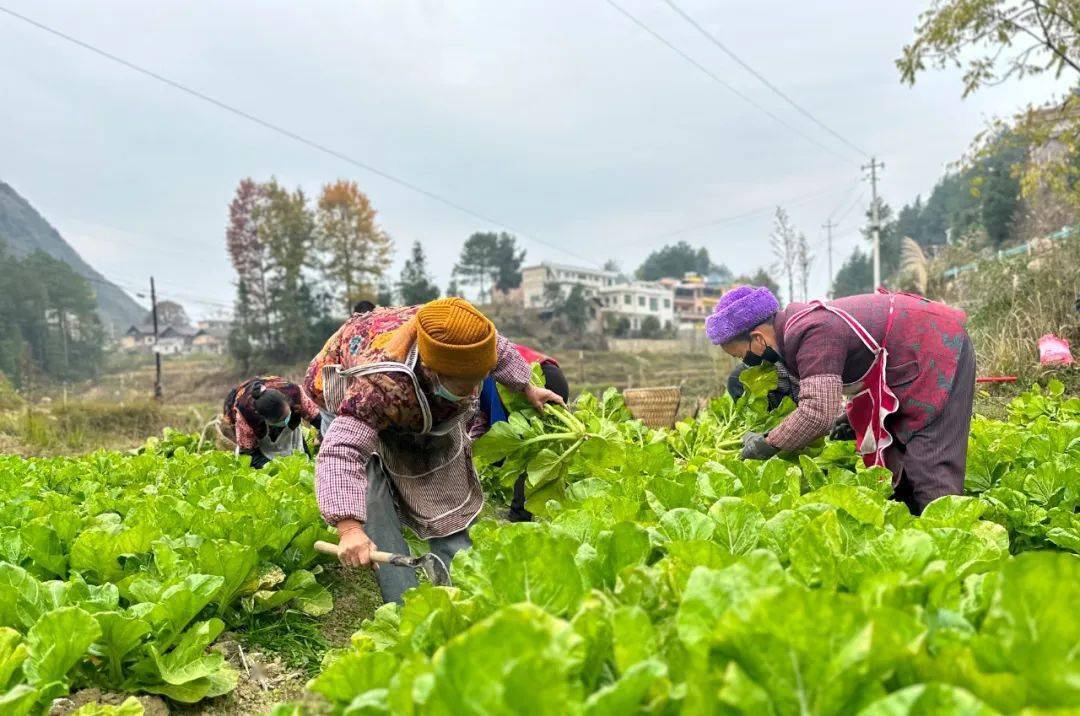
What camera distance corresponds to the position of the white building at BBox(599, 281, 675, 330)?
6894cm

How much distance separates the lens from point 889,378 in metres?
3.02

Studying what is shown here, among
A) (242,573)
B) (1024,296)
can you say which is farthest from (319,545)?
(1024,296)

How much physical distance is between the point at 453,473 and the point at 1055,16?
11.0m

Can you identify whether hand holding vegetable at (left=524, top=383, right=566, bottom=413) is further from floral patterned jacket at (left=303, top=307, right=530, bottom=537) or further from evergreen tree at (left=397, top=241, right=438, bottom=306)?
evergreen tree at (left=397, top=241, right=438, bottom=306)

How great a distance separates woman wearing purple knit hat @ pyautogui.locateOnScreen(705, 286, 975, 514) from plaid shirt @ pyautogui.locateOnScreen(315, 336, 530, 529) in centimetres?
109

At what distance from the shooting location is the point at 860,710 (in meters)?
0.75

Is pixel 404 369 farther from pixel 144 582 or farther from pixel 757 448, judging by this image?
pixel 757 448

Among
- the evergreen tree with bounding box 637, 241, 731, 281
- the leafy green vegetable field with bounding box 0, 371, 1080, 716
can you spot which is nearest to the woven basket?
the leafy green vegetable field with bounding box 0, 371, 1080, 716

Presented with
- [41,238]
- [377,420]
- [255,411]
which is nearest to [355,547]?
[377,420]

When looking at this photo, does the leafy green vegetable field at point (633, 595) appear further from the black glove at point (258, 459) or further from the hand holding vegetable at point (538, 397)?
the black glove at point (258, 459)

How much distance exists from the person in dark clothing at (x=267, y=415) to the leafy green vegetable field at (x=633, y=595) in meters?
2.03

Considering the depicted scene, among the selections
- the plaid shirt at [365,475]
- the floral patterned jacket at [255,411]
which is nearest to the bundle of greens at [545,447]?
the plaid shirt at [365,475]

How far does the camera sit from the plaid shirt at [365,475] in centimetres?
238

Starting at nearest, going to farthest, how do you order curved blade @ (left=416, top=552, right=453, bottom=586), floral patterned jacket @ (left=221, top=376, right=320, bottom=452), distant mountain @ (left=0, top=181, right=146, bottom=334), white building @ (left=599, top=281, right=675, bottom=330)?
curved blade @ (left=416, top=552, right=453, bottom=586) < floral patterned jacket @ (left=221, top=376, right=320, bottom=452) < white building @ (left=599, top=281, right=675, bottom=330) < distant mountain @ (left=0, top=181, right=146, bottom=334)
